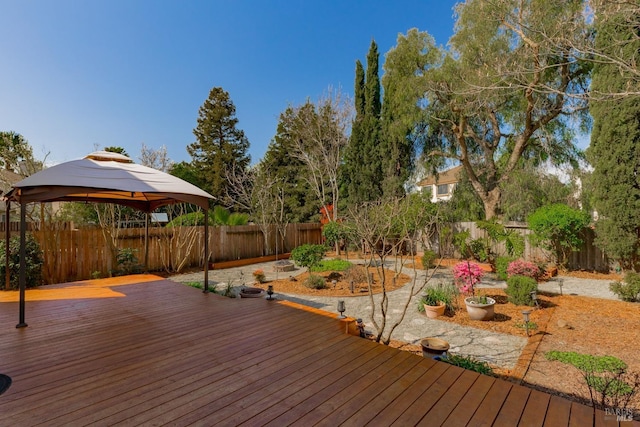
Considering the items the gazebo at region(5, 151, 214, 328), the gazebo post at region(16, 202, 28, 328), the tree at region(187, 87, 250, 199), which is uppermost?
the tree at region(187, 87, 250, 199)

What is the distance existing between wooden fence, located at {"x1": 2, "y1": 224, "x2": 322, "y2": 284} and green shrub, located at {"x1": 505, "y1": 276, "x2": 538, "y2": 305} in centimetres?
896

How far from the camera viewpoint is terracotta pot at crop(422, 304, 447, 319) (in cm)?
528

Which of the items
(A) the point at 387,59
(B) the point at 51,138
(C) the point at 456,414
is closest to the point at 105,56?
(B) the point at 51,138

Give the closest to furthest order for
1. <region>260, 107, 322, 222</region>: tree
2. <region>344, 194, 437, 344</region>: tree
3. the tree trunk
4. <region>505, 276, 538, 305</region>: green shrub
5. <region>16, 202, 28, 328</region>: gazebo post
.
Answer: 1. <region>16, 202, 28, 328</region>: gazebo post
2. <region>344, 194, 437, 344</region>: tree
3. <region>505, 276, 538, 305</region>: green shrub
4. the tree trunk
5. <region>260, 107, 322, 222</region>: tree

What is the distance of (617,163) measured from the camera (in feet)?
26.7

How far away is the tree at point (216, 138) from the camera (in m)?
22.5

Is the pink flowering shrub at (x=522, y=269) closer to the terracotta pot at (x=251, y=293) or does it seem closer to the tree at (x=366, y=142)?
the terracotta pot at (x=251, y=293)

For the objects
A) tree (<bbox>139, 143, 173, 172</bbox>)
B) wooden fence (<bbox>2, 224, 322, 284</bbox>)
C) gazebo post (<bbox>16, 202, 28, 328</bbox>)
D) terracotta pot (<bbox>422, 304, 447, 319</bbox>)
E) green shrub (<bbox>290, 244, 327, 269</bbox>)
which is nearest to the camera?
gazebo post (<bbox>16, 202, 28, 328</bbox>)

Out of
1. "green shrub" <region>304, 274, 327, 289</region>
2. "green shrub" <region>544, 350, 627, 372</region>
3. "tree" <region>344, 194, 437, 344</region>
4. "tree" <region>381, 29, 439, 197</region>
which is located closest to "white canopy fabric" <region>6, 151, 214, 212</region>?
"tree" <region>344, 194, 437, 344</region>

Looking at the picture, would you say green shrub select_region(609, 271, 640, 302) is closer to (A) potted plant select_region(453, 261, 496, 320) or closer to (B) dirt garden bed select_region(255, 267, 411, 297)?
(A) potted plant select_region(453, 261, 496, 320)

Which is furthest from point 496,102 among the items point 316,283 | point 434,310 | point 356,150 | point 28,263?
point 28,263

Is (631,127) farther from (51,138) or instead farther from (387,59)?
(51,138)

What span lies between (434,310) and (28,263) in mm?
7965

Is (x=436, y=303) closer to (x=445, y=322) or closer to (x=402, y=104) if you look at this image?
(x=445, y=322)
